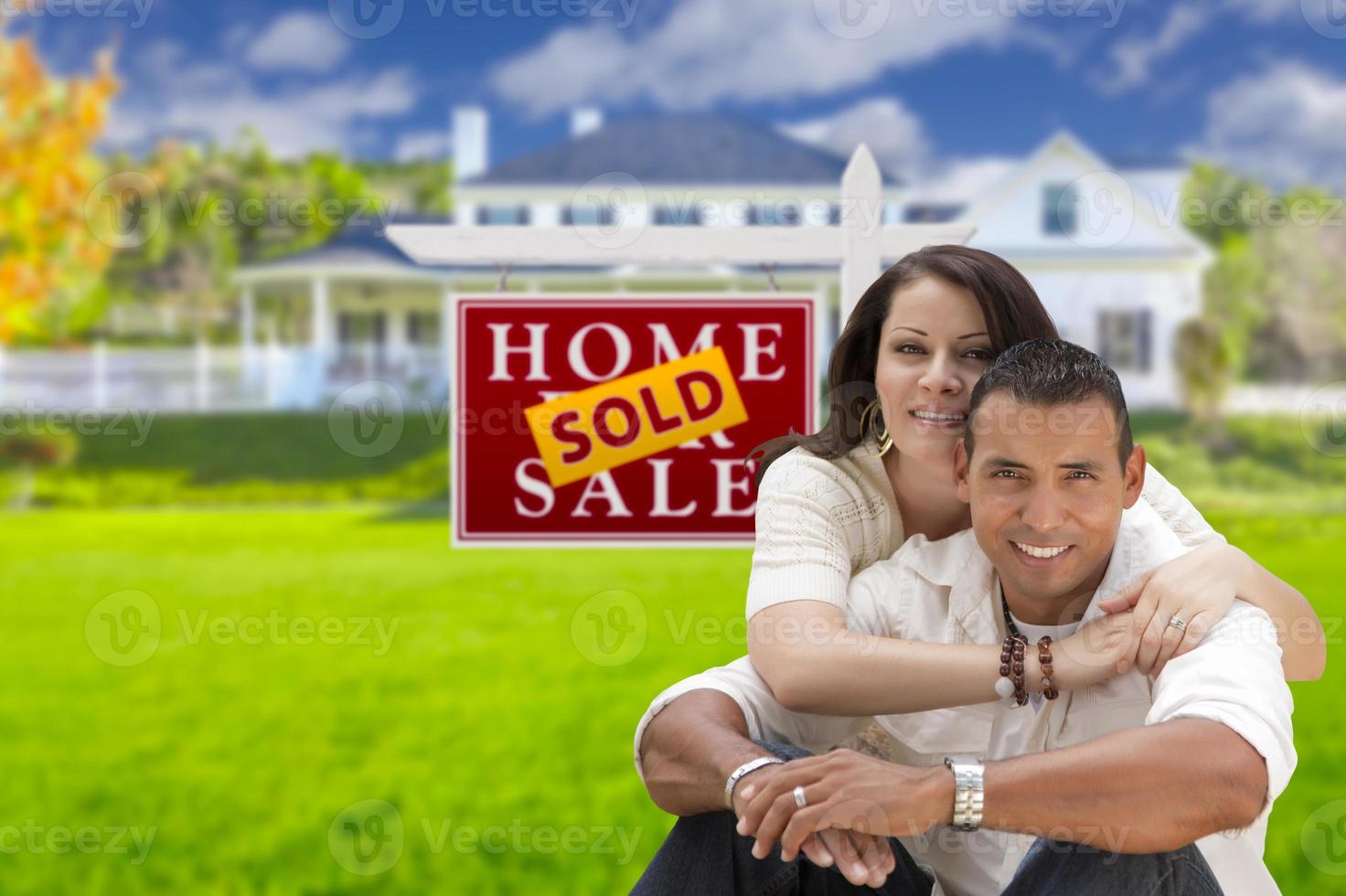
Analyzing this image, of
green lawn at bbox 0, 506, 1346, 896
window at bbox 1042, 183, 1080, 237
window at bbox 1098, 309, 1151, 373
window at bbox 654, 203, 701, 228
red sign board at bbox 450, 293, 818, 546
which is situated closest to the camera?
red sign board at bbox 450, 293, 818, 546

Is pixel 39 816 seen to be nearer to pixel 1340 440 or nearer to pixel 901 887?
pixel 901 887

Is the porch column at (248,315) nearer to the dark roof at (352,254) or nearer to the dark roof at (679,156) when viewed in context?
the dark roof at (352,254)

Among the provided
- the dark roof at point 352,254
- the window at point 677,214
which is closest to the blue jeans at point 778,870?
the window at point 677,214

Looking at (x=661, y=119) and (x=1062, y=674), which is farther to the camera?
(x=661, y=119)

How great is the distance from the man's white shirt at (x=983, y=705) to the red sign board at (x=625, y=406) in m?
0.75

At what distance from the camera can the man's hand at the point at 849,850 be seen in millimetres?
1752

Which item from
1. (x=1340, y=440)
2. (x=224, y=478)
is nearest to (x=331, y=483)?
(x=224, y=478)

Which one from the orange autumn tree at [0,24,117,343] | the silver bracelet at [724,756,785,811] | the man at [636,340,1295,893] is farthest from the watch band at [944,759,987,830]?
the orange autumn tree at [0,24,117,343]

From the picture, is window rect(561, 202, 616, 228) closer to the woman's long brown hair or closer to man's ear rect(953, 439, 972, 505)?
the woman's long brown hair

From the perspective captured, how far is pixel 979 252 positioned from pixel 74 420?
16.2 meters

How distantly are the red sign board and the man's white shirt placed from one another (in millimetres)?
749

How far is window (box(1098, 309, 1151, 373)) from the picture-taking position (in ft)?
52.5

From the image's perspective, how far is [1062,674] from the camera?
1.83 metres

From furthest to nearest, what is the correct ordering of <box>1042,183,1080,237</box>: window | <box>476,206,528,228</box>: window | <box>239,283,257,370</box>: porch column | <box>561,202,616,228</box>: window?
<box>239,283,257,370</box>: porch column
<box>476,206,528,228</box>: window
<box>561,202,616,228</box>: window
<box>1042,183,1080,237</box>: window
